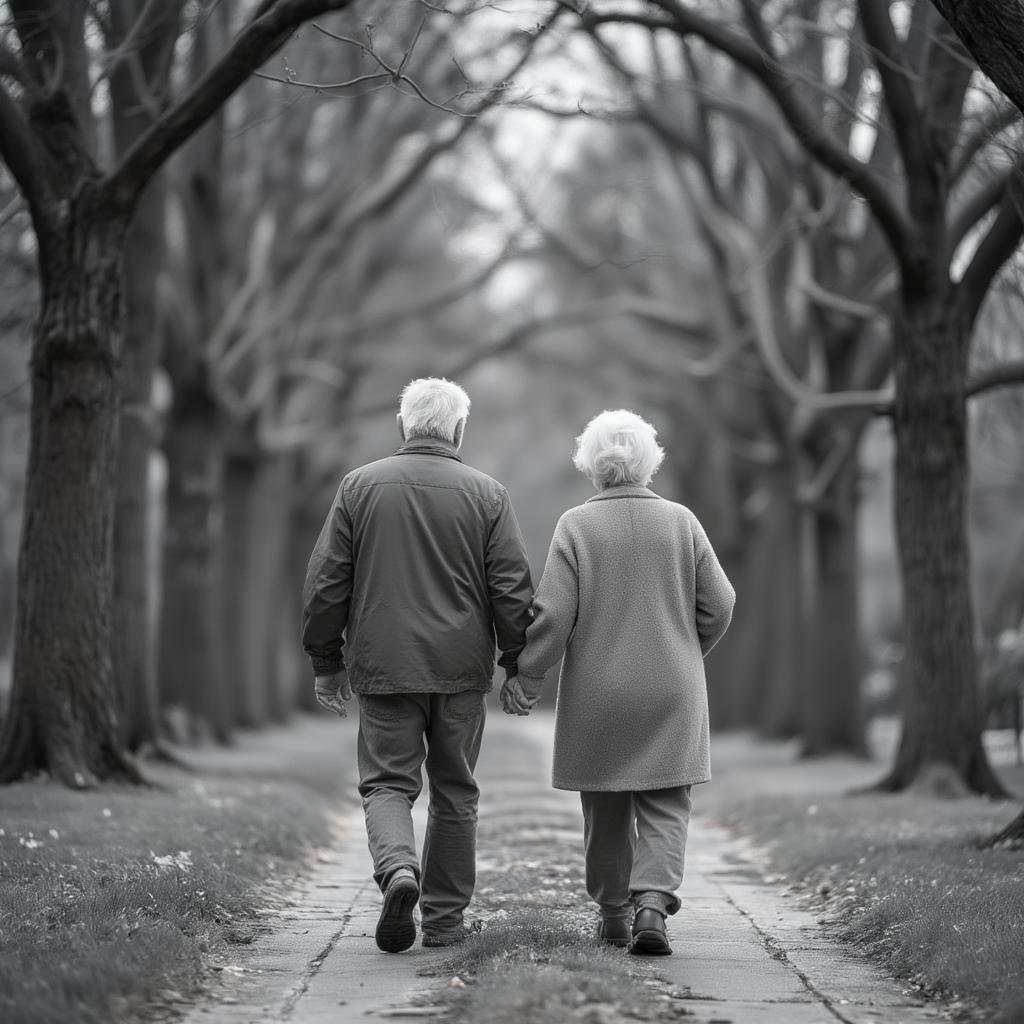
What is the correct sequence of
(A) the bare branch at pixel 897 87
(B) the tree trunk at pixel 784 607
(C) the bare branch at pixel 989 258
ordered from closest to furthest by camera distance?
1. (A) the bare branch at pixel 897 87
2. (C) the bare branch at pixel 989 258
3. (B) the tree trunk at pixel 784 607

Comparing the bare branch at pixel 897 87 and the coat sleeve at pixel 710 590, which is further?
the bare branch at pixel 897 87

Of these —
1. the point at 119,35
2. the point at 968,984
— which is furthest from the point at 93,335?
the point at 968,984

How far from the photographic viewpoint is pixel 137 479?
13000 millimetres

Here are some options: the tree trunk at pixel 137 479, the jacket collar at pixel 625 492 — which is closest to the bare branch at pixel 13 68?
the tree trunk at pixel 137 479

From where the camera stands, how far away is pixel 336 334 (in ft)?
73.4

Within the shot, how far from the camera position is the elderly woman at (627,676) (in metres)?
5.88

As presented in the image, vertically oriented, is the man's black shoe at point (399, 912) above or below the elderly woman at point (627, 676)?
below

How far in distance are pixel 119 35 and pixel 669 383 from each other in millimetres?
14837

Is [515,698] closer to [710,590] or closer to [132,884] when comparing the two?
[710,590]

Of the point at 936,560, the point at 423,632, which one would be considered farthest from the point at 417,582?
the point at 936,560

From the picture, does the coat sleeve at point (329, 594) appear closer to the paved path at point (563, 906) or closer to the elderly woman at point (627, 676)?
the elderly woman at point (627, 676)

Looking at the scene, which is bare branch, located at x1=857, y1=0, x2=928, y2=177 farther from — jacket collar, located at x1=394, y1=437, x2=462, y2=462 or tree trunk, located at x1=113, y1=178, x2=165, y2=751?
tree trunk, located at x1=113, y1=178, x2=165, y2=751

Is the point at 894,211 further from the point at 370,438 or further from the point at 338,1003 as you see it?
the point at 370,438

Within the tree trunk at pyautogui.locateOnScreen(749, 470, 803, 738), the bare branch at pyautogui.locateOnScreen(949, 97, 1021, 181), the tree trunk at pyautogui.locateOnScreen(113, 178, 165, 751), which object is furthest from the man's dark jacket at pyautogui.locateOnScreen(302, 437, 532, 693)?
the tree trunk at pyautogui.locateOnScreen(749, 470, 803, 738)
